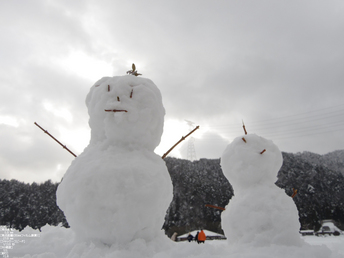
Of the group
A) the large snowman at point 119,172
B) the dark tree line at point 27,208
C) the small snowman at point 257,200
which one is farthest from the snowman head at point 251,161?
the dark tree line at point 27,208

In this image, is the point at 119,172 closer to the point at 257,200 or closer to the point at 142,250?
the point at 142,250

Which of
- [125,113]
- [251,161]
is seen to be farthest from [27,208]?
[251,161]

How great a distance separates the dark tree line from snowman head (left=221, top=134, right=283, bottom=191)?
1690cm

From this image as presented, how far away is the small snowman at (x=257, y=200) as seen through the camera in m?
3.46

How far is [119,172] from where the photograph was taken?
2.97 metres

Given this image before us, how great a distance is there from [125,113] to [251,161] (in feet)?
7.99

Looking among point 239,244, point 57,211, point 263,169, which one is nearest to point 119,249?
point 239,244

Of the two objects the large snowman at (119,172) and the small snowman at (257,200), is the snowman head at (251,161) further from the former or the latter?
the large snowman at (119,172)

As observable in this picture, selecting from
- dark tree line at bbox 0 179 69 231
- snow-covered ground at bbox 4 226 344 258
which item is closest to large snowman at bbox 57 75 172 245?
snow-covered ground at bbox 4 226 344 258

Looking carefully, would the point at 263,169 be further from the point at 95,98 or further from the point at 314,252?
the point at 95,98

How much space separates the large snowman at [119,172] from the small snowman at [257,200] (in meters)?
1.32

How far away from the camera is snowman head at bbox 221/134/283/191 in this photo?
4.09m

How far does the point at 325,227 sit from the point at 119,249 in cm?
1787

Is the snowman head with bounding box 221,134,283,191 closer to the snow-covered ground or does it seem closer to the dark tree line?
the snow-covered ground
